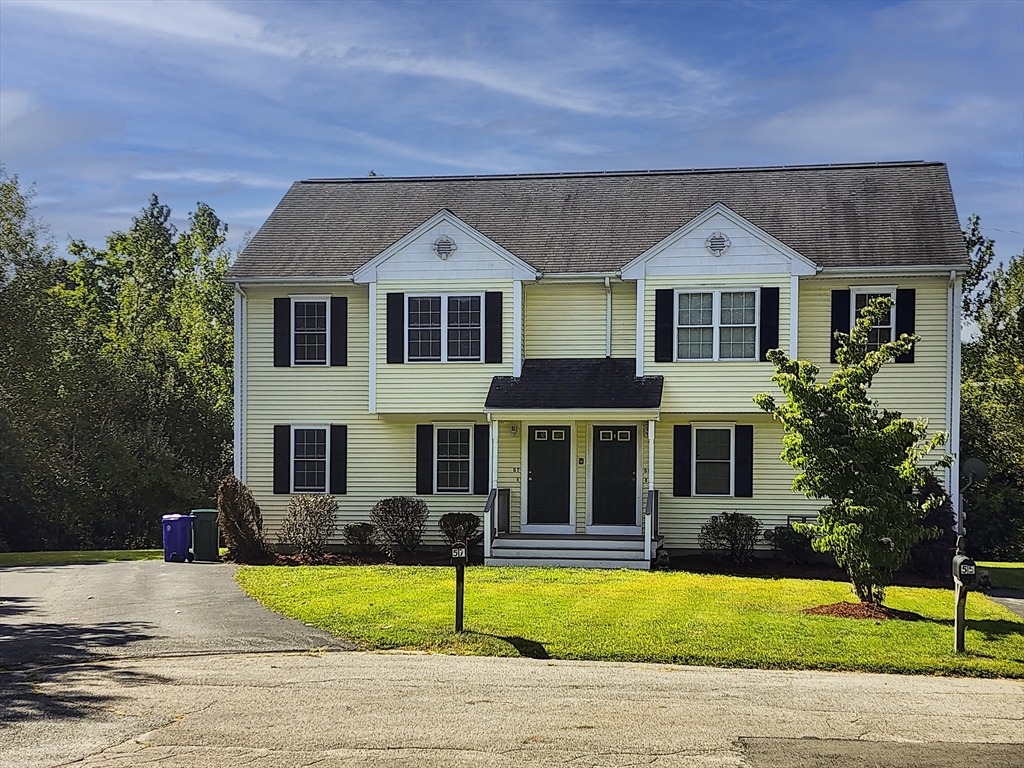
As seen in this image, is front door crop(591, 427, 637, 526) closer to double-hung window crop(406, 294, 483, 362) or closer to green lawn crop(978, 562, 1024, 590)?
double-hung window crop(406, 294, 483, 362)

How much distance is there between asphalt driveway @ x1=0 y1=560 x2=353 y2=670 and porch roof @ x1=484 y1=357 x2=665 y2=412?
641 centimetres

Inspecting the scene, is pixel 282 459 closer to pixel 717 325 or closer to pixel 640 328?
pixel 640 328

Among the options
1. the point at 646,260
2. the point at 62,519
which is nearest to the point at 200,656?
the point at 646,260

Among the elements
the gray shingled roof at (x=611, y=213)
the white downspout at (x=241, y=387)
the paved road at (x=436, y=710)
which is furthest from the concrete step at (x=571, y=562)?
the paved road at (x=436, y=710)

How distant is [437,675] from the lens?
1103cm

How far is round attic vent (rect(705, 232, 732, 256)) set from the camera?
70.9ft

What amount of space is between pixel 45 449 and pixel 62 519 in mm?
2083

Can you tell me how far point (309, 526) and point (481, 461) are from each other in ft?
12.6

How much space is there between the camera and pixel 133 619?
47.1ft

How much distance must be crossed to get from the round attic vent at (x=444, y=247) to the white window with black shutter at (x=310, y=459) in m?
4.33

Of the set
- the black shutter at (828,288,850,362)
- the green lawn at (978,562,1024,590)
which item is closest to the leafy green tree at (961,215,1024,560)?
the green lawn at (978,562,1024,590)

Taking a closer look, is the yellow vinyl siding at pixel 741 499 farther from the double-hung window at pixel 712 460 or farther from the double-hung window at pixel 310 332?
the double-hung window at pixel 310 332

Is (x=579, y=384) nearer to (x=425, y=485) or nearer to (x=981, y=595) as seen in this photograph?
(x=425, y=485)

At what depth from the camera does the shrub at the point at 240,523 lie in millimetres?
21484
